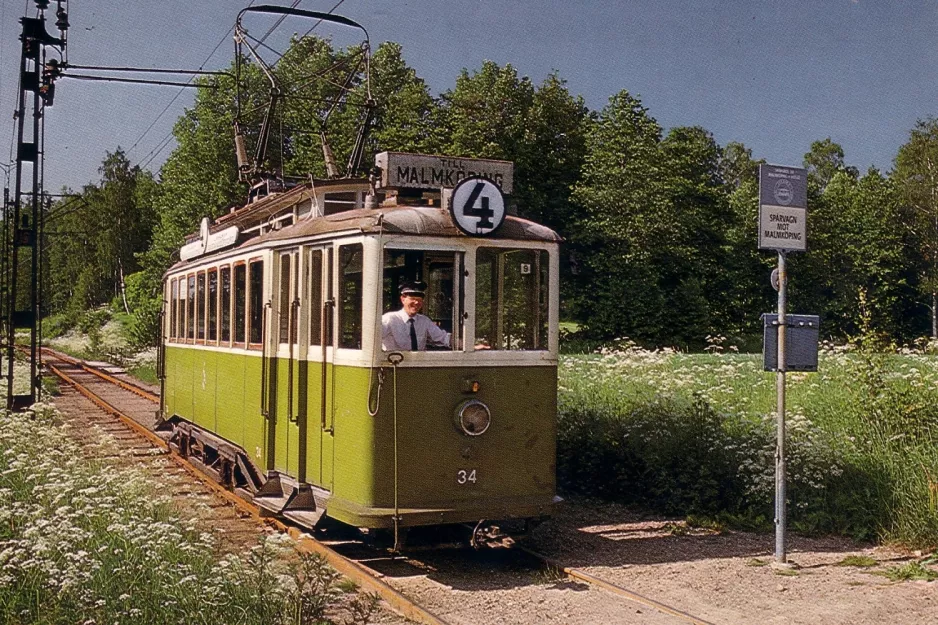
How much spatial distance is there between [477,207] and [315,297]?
5.28 ft

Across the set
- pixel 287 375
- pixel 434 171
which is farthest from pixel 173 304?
pixel 434 171

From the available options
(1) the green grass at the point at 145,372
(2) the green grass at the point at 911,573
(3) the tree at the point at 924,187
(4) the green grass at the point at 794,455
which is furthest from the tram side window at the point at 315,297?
(3) the tree at the point at 924,187

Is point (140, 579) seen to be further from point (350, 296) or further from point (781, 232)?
point (781, 232)

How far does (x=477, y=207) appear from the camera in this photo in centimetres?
812

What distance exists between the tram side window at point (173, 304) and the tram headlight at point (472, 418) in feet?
24.0

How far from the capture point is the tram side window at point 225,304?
429 inches

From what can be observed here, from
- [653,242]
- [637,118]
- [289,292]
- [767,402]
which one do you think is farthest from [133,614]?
[637,118]

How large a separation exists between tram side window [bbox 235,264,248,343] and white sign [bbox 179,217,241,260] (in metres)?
0.54

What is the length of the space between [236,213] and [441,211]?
4195mm

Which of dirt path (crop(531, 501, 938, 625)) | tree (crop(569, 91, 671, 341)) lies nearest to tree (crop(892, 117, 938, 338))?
tree (crop(569, 91, 671, 341))

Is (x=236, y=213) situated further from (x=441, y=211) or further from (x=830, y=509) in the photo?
(x=830, y=509)

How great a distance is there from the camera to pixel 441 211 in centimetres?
827

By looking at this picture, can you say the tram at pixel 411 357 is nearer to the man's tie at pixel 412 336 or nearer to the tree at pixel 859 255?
the man's tie at pixel 412 336

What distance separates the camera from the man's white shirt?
789 cm
